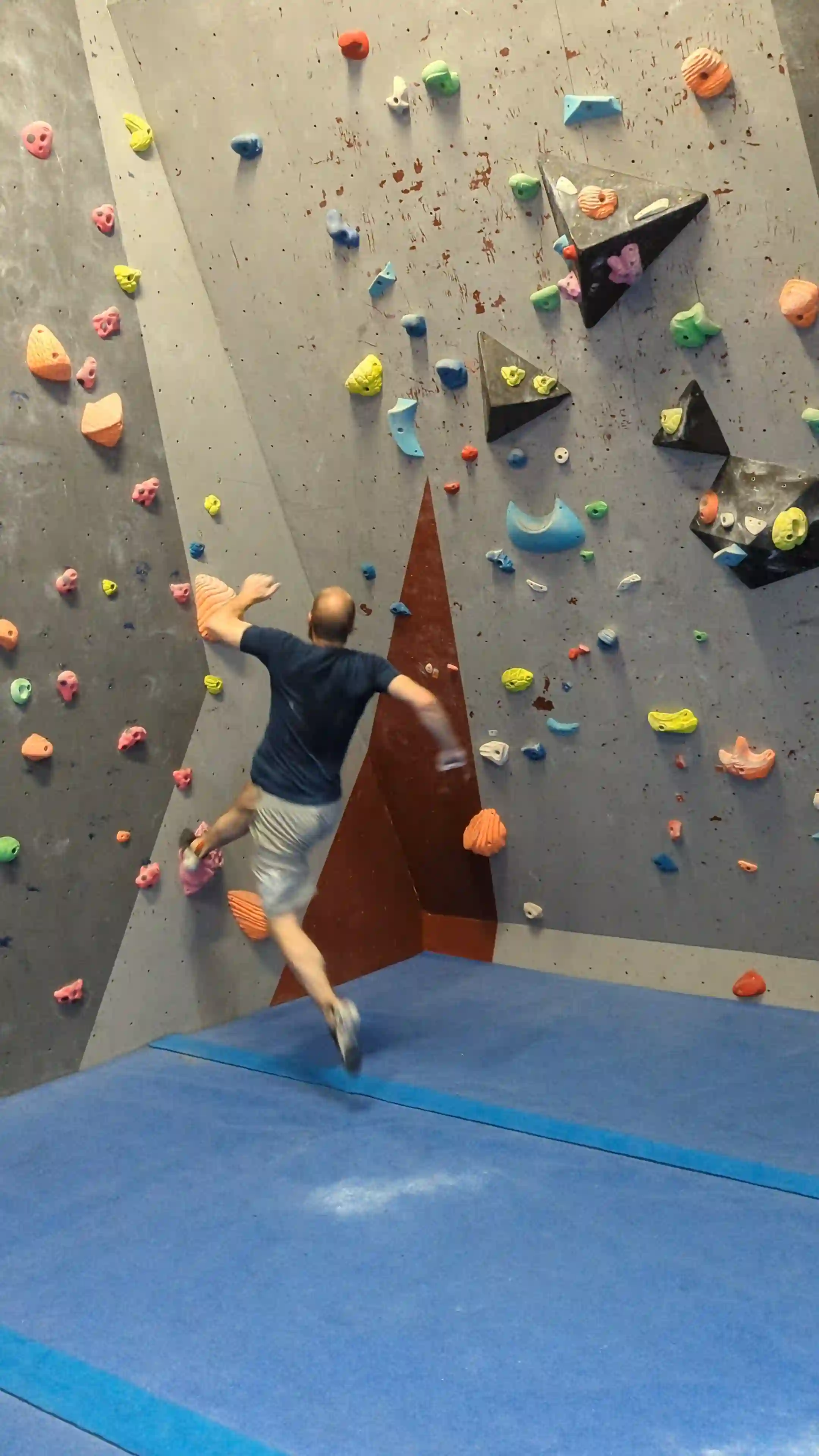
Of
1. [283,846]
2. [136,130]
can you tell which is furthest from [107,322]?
[283,846]

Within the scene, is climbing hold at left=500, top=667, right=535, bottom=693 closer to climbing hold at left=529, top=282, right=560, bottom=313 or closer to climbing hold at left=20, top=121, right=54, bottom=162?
climbing hold at left=529, top=282, right=560, bottom=313

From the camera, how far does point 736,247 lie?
261 centimetres

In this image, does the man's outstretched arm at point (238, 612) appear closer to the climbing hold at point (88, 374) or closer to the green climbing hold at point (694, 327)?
the climbing hold at point (88, 374)

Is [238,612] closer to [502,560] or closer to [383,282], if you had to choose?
[502,560]

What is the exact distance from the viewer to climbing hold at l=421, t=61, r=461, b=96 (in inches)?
108

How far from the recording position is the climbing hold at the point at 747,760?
3.08 meters

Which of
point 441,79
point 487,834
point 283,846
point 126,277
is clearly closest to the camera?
point 441,79

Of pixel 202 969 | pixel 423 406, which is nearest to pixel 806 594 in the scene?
pixel 423 406

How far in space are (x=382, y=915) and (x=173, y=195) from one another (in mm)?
2305

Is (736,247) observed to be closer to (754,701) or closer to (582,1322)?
(754,701)

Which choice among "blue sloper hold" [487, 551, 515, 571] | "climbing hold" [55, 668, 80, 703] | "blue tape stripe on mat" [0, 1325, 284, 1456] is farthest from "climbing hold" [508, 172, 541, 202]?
"blue tape stripe on mat" [0, 1325, 284, 1456]

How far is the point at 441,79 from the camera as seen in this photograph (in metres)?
2.74

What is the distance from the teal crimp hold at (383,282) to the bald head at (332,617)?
83 cm

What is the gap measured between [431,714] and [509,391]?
0.90 m
